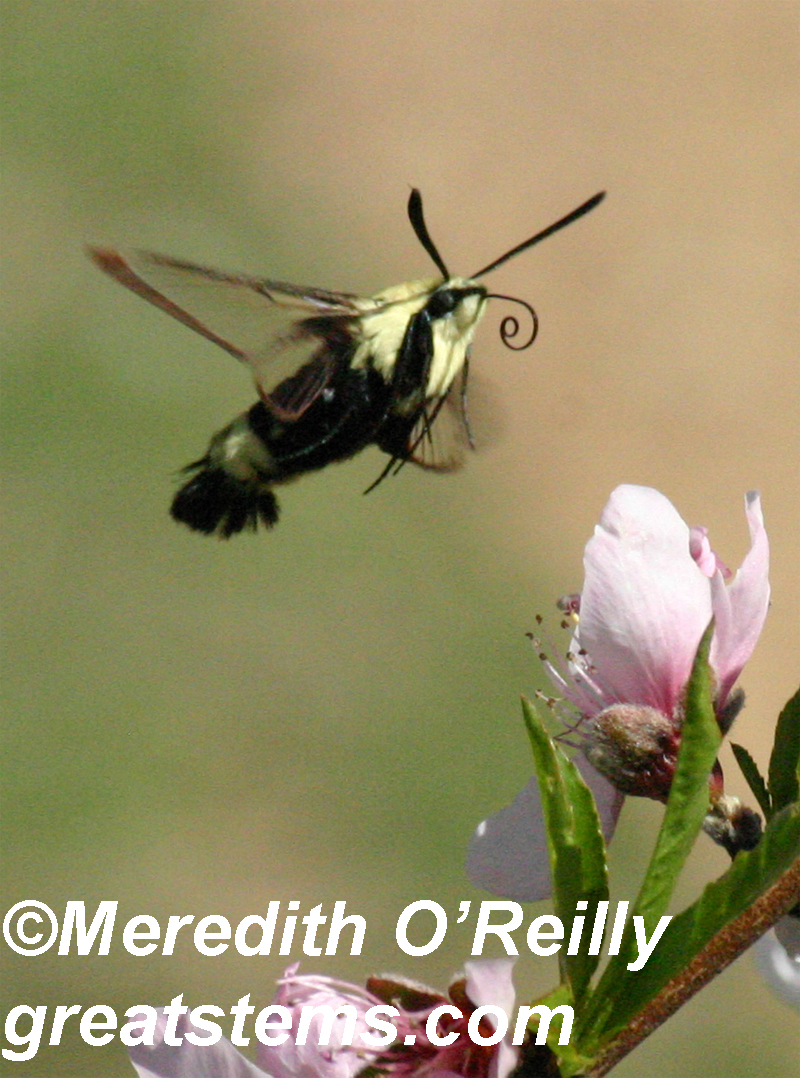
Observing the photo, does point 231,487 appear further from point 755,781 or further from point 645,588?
point 755,781

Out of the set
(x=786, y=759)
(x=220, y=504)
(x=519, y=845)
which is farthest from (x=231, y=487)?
(x=786, y=759)

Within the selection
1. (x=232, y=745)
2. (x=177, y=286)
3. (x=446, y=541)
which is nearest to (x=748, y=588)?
(x=177, y=286)

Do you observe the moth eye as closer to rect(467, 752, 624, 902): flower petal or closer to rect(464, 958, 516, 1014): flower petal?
rect(467, 752, 624, 902): flower petal

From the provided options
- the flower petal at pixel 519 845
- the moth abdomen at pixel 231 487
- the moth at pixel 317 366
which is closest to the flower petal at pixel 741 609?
the flower petal at pixel 519 845

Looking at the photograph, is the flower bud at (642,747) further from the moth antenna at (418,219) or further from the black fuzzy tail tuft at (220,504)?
the black fuzzy tail tuft at (220,504)

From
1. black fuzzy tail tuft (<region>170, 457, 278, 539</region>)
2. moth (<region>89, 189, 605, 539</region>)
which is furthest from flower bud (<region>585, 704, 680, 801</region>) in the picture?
black fuzzy tail tuft (<region>170, 457, 278, 539</region>)

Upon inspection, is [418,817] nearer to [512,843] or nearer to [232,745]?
[232,745]
